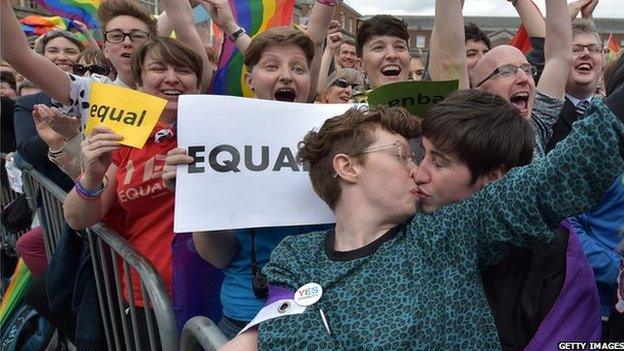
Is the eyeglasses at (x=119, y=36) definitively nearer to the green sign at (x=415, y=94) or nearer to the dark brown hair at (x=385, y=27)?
the dark brown hair at (x=385, y=27)

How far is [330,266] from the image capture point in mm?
1413

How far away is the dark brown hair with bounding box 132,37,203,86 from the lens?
228 cm

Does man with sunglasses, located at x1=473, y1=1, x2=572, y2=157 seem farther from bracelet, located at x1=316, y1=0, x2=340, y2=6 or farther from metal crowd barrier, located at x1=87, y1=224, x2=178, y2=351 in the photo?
metal crowd barrier, located at x1=87, y1=224, x2=178, y2=351

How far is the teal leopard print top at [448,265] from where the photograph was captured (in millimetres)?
1200

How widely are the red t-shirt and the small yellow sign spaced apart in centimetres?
24

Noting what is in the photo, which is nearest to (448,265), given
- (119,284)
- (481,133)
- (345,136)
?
(481,133)

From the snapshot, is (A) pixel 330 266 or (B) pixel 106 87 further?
(B) pixel 106 87

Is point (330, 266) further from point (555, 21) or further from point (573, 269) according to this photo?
point (555, 21)

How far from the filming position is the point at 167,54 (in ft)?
7.44

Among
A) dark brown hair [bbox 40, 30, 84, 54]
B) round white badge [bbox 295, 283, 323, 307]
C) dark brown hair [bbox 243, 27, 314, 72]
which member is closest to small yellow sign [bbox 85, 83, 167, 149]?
dark brown hair [bbox 243, 27, 314, 72]

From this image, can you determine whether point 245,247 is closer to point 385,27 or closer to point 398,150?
point 398,150

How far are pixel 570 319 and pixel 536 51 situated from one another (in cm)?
206

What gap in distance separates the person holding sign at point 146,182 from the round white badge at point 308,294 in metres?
0.95

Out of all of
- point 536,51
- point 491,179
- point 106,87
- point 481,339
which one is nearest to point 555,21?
point 536,51
